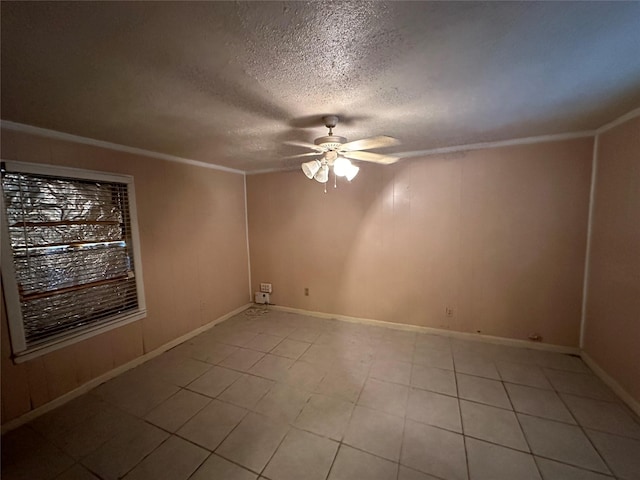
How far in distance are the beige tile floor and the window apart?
2.08 ft

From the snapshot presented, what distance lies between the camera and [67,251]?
82.7 inches

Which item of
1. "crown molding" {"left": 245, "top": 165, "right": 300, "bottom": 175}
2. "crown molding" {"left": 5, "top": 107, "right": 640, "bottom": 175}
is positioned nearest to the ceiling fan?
"crown molding" {"left": 5, "top": 107, "right": 640, "bottom": 175}

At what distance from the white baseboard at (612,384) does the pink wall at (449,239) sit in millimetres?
217

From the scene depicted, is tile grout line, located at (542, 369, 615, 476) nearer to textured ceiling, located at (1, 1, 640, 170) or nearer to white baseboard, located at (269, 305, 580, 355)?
white baseboard, located at (269, 305, 580, 355)

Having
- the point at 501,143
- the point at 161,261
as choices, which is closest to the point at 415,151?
the point at 501,143

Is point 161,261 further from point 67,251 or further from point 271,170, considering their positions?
point 271,170

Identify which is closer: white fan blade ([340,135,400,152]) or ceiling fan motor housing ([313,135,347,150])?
white fan blade ([340,135,400,152])

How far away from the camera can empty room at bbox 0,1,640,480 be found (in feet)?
3.66

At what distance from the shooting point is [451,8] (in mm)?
917

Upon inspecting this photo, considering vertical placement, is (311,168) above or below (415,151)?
below

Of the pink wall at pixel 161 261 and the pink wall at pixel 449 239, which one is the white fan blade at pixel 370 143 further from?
the pink wall at pixel 161 261

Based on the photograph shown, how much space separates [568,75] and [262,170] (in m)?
3.34

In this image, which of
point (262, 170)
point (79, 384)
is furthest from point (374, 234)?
point (79, 384)

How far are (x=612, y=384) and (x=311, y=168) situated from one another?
9.98ft
